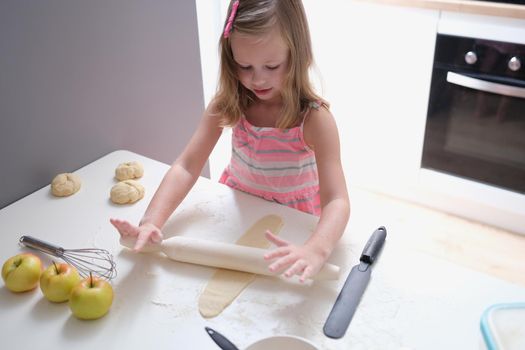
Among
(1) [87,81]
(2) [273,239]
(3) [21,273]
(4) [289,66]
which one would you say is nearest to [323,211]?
(2) [273,239]

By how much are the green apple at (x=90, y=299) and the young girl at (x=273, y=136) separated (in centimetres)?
10

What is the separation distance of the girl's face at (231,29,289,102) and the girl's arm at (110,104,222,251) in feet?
0.57

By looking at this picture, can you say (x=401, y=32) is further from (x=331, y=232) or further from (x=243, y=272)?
(x=243, y=272)

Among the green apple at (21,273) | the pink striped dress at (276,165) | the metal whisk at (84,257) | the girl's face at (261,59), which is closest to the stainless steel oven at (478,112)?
the pink striped dress at (276,165)

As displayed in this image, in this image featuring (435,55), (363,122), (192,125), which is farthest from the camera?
(363,122)

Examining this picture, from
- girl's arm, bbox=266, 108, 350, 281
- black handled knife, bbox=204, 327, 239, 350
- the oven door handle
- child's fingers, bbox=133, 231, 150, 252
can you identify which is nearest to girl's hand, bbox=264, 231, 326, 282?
girl's arm, bbox=266, 108, 350, 281

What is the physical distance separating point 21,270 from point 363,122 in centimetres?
A: 158

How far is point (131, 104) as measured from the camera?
131 centimetres

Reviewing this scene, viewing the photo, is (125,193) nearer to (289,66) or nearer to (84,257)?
(84,257)

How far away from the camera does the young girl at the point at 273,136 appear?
0.87 metres

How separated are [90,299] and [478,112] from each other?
153 centimetres

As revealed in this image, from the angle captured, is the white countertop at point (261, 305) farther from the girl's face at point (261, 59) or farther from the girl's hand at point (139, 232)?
the girl's face at point (261, 59)

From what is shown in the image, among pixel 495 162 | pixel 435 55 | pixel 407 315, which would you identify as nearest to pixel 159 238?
pixel 407 315

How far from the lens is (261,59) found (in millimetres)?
928
